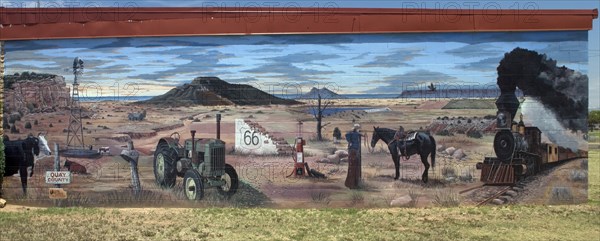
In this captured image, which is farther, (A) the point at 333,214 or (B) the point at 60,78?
(B) the point at 60,78

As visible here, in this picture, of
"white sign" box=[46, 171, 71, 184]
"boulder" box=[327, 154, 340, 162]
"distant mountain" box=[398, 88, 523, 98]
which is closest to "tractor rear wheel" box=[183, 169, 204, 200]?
"white sign" box=[46, 171, 71, 184]

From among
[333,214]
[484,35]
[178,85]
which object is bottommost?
[333,214]

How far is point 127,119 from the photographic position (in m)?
10.9

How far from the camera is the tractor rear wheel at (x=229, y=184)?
1066cm

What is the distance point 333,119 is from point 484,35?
3031 millimetres

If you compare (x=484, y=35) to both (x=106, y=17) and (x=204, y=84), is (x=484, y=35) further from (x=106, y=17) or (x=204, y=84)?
(x=106, y=17)

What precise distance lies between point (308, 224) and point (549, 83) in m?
5.06

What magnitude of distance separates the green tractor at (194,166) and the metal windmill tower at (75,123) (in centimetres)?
144

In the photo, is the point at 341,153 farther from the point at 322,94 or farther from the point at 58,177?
the point at 58,177

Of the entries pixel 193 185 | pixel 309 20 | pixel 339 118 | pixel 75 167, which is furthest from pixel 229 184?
pixel 309 20

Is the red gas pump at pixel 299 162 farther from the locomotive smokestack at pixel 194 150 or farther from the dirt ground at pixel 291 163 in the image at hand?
the locomotive smokestack at pixel 194 150

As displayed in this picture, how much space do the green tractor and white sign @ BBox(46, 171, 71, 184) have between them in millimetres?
1617

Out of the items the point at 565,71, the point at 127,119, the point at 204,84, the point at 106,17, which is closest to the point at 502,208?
the point at 565,71

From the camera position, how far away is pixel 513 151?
10.7 m
